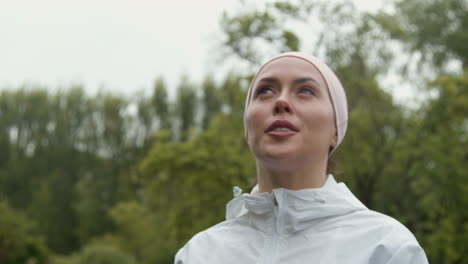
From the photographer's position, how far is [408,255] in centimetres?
163

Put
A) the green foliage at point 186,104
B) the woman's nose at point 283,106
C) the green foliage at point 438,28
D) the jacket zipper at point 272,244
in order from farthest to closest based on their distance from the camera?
the green foliage at point 186,104 → the green foliage at point 438,28 → the woman's nose at point 283,106 → the jacket zipper at point 272,244

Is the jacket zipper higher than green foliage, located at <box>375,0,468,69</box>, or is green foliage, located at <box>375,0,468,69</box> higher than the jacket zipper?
green foliage, located at <box>375,0,468,69</box>

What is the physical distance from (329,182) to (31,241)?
82.0 ft

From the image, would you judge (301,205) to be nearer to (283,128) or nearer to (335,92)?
(283,128)

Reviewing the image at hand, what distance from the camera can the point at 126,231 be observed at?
27.7m

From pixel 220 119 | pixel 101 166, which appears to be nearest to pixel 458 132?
pixel 220 119

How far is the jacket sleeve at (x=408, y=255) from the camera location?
163cm

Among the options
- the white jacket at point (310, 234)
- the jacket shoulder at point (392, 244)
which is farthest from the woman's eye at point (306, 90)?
the jacket shoulder at point (392, 244)

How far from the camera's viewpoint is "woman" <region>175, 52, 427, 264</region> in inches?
68.1

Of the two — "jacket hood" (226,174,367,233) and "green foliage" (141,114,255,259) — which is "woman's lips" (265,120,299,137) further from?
"green foliage" (141,114,255,259)

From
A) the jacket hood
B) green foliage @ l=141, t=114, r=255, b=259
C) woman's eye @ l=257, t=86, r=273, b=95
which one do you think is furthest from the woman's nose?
green foliage @ l=141, t=114, r=255, b=259

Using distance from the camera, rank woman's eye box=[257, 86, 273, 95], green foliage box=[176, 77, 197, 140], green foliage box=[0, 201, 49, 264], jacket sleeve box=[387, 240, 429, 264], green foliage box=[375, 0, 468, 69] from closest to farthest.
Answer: jacket sleeve box=[387, 240, 429, 264] < woman's eye box=[257, 86, 273, 95] < green foliage box=[0, 201, 49, 264] < green foliage box=[375, 0, 468, 69] < green foliage box=[176, 77, 197, 140]

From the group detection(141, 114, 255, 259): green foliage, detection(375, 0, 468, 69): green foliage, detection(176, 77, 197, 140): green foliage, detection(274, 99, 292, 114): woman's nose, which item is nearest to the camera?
detection(274, 99, 292, 114): woman's nose

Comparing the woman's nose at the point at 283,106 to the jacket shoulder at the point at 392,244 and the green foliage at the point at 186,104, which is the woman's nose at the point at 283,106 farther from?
the green foliage at the point at 186,104
